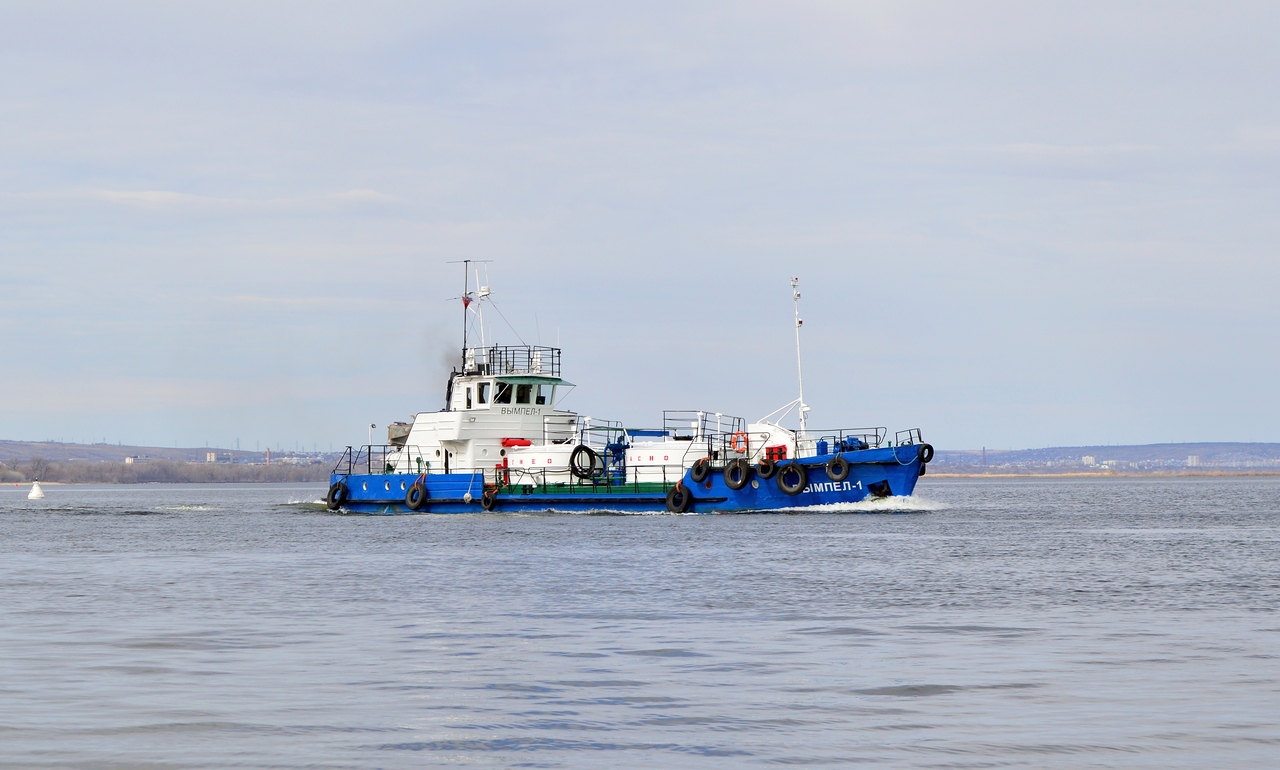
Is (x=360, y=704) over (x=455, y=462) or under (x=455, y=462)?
under

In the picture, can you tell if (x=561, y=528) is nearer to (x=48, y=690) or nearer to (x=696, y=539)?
(x=696, y=539)

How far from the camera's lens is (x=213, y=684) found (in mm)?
14547

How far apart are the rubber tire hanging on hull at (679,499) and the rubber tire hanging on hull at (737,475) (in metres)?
1.46

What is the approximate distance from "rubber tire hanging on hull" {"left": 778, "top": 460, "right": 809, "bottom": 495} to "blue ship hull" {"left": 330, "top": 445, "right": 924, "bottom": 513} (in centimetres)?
18

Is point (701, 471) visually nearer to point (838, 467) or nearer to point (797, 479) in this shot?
point (797, 479)

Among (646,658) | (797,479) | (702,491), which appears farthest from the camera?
(702,491)

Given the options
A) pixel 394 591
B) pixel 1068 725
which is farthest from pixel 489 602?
pixel 1068 725

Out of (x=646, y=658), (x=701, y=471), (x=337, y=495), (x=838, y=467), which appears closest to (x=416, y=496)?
(x=337, y=495)

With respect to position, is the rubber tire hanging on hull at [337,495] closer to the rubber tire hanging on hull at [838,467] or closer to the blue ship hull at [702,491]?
the blue ship hull at [702,491]

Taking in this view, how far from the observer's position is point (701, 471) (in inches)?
1869

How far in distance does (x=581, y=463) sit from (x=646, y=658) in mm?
33188

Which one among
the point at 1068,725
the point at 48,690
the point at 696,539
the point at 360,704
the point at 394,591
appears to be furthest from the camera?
the point at 696,539

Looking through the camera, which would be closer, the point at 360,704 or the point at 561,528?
the point at 360,704

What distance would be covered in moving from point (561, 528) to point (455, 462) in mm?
8482
